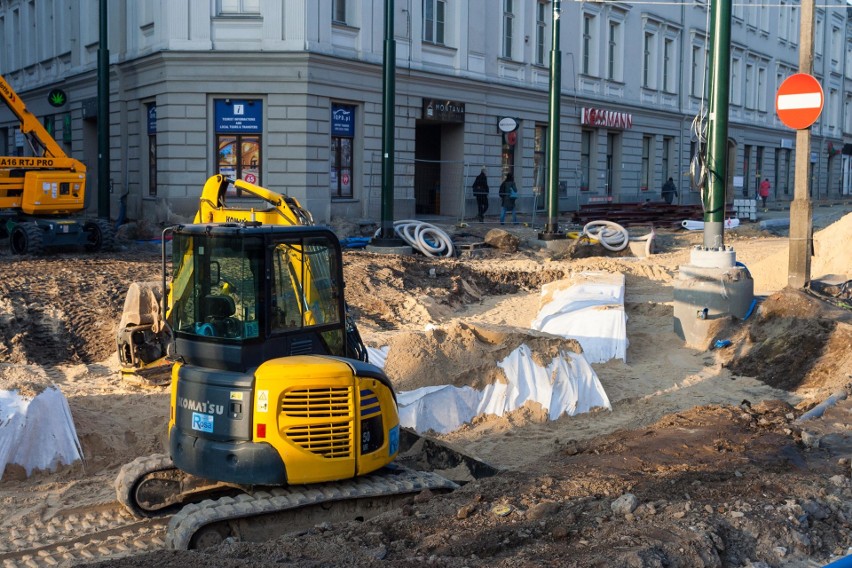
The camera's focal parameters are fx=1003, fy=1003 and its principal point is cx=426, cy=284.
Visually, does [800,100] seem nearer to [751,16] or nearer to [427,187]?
[427,187]

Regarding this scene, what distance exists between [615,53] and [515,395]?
30108 millimetres

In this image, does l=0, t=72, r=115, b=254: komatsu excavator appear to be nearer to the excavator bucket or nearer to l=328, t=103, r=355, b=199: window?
l=328, t=103, r=355, b=199: window

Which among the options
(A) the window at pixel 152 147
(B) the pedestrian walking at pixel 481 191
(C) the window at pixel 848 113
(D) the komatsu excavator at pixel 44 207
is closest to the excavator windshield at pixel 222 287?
(D) the komatsu excavator at pixel 44 207

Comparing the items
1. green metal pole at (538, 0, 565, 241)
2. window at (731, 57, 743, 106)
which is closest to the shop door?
green metal pole at (538, 0, 565, 241)

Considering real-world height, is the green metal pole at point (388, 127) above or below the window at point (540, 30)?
below

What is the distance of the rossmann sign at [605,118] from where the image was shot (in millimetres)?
35656

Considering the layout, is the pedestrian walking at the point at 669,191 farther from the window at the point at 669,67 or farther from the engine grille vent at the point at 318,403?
the engine grille vent at the point at 318,403

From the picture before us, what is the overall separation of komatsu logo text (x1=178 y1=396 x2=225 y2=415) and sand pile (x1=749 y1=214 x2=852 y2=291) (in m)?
10.8

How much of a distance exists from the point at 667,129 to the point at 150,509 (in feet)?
123

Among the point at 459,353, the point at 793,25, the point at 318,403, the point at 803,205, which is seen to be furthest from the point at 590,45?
the point at 318,403

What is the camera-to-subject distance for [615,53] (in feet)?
124

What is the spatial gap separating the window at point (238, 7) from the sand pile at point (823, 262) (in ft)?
47.9

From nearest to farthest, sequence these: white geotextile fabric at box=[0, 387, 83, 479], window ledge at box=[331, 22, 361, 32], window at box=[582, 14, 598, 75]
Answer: white geotextile fabric at box=[0, 387, 83, 479], window ledge at box=[331, 22, 361, 32], window at box=[582, 14, 598, 75]

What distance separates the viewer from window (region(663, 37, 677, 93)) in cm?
4112
